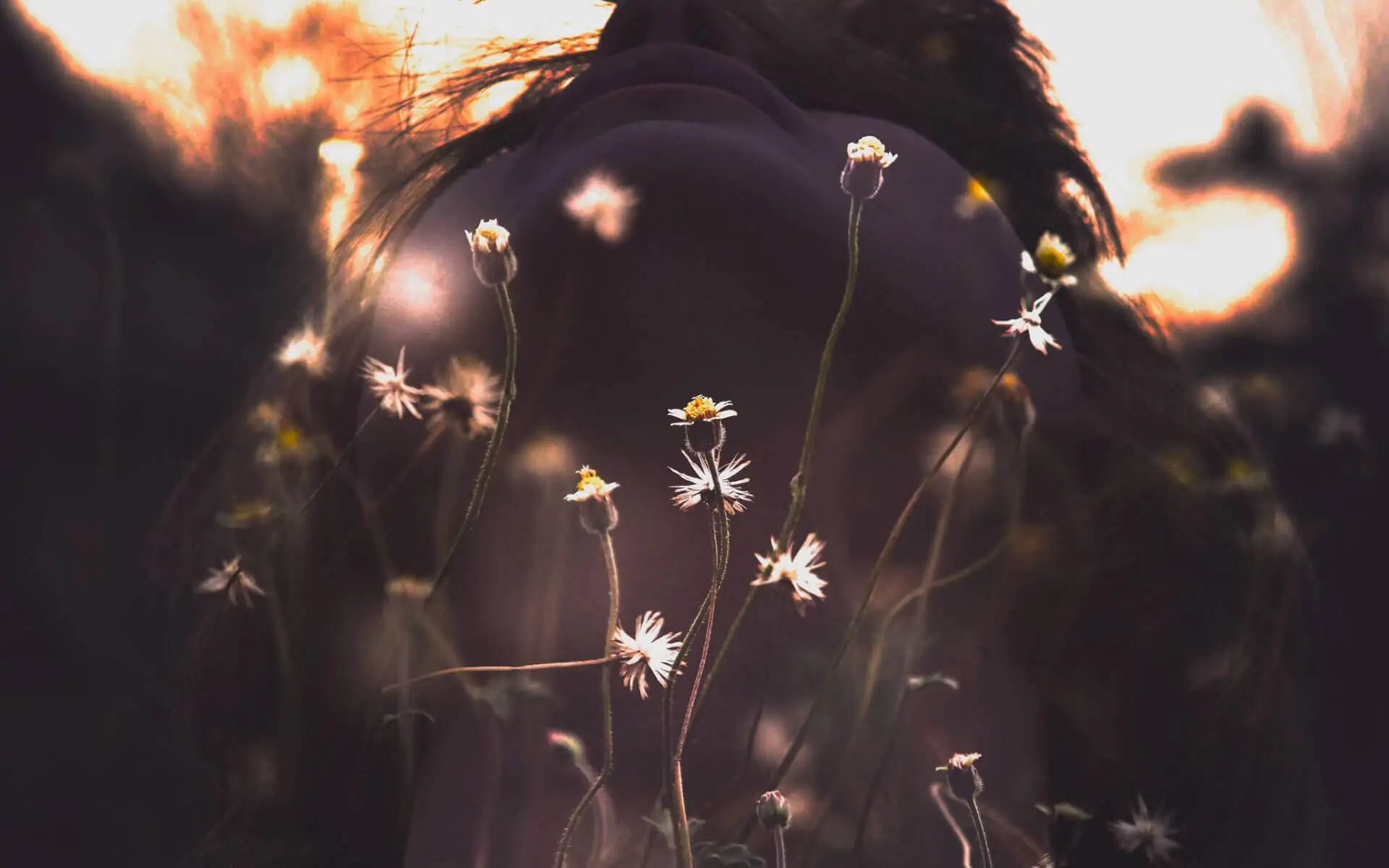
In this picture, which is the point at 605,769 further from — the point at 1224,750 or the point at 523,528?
the point at 1224,750

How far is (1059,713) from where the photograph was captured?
67 centimetres

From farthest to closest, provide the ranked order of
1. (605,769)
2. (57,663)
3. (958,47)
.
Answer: (958,47), (57,663), (605,769)

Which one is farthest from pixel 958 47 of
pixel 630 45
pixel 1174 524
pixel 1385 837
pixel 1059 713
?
pixel 1385 837

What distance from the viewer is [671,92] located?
0.64 m

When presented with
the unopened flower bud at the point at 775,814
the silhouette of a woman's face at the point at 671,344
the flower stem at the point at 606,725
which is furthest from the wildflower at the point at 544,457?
the unopened flower bud at the point at 775,814

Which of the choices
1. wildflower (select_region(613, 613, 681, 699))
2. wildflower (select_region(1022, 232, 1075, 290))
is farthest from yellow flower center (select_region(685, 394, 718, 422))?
wildflower (select_region(1022, 232, 1075, 290))

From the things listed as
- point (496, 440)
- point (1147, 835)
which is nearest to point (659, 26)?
point (496, 440)

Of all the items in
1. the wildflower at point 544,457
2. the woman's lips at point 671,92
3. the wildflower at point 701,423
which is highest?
the woman's lips at point 671,92

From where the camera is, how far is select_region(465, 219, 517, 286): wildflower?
47cm

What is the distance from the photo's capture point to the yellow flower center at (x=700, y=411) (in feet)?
1.57

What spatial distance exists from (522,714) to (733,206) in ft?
0.98

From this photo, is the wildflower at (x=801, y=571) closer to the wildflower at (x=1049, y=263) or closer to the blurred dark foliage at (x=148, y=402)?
the wildflower at (x=1049, y=263)

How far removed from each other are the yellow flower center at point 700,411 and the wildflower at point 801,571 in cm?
8

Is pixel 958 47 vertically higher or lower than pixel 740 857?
higher
